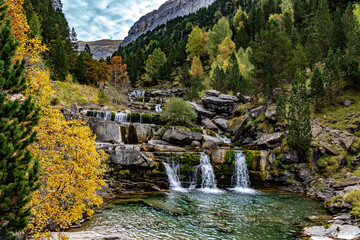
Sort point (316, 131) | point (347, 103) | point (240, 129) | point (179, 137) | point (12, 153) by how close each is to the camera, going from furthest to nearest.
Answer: point (240, 129), point (179, 137), point (347, 103), point (316, 131), point (12, 153)

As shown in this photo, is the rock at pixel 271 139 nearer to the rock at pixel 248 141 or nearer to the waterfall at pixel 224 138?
the rock at pixel 248 141

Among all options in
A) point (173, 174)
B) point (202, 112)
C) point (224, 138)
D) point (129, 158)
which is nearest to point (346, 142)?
point (224, 138)

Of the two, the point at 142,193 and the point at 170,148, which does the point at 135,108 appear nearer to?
the point at 170,148

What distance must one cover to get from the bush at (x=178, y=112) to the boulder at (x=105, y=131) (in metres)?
12.1

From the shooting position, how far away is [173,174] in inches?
1019

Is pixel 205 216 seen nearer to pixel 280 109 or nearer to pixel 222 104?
pixel 280 109

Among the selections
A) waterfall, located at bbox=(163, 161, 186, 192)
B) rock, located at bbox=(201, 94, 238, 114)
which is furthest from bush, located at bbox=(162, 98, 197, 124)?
waterfall, located at bbox=(163, 161, 186, 192)

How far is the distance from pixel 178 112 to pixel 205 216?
84.0 feet

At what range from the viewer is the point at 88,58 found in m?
62.8

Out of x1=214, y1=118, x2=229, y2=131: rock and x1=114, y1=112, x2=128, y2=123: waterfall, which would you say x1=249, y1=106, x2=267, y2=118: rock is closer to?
x1=214, y1=118, x2=229, y2=131: rock

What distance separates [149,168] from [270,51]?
2798 centimetres

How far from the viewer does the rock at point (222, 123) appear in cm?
4131

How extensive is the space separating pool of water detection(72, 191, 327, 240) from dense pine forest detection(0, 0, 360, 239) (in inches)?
32.9

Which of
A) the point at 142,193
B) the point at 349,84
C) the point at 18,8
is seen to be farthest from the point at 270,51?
the point at 18,8
